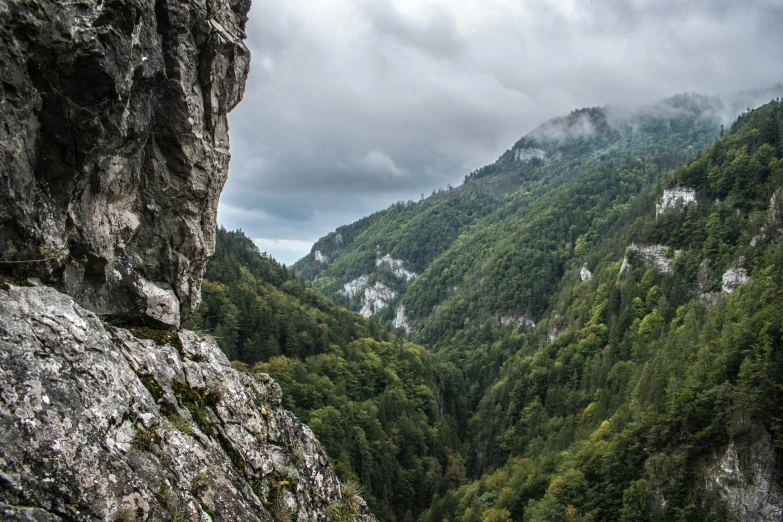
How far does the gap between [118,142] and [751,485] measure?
51067mm

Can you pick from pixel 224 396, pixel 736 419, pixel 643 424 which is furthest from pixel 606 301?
pixel 224 396

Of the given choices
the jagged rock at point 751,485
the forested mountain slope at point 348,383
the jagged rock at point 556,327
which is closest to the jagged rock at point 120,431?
the forested mountain slope at point 348,383

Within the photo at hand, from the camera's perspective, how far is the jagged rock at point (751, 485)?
124 ft

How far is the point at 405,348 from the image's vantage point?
9631 centimetres

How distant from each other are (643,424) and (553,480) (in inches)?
470

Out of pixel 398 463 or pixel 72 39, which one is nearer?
pixel 72 39

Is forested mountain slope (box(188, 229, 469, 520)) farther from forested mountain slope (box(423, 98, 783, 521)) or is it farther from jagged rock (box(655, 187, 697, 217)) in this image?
jagged rock (box(655, 187, 697, 217))

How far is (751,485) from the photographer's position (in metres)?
38.6

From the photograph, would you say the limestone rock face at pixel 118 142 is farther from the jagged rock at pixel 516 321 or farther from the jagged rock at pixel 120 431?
the jagged rock at pixel 516 321

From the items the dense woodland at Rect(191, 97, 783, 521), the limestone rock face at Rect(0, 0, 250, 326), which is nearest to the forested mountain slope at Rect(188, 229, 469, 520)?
the dense woodland at Rect(191, 97, 783, 521)

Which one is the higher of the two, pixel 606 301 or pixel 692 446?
pixel 606 301

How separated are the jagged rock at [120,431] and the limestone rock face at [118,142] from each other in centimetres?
119

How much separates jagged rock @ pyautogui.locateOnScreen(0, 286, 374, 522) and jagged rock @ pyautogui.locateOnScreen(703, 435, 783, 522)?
43.7 meters

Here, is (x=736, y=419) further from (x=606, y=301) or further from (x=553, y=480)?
(x=606, y=301)
